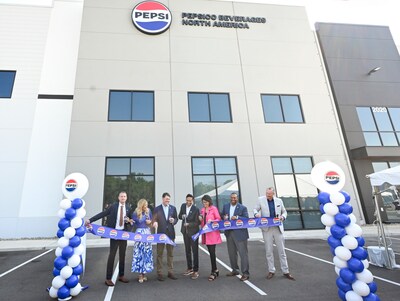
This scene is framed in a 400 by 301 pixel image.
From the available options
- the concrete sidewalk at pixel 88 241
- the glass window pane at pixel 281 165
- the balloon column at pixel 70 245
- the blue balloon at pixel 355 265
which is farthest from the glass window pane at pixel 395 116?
the balloon column at pixel 70 245

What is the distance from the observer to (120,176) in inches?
475

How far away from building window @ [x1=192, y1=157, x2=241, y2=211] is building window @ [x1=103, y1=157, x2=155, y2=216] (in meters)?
2.40

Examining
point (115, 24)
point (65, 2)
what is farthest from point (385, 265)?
point (65, 2)

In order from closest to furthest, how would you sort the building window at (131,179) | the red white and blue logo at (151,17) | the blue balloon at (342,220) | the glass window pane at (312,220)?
the blue balloon at (342,220), the building window at (131,179), the glass window pane at (312,220), the red white and blue logo at (151,17)

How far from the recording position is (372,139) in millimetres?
14672

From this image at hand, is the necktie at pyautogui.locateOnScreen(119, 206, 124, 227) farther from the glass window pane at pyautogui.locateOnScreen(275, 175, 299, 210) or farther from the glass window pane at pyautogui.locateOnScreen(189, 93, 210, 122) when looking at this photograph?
the glass window pane at pyautogui.locateOnScreen(275, 175, 299, 210)

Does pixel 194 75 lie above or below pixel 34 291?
above

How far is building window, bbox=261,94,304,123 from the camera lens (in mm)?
14230

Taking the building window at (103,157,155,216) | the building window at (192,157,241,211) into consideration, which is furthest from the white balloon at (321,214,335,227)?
the building window at (103,157,155,216)

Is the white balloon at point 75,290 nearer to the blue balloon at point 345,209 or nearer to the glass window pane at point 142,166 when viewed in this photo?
the blue balloon at point 345,209

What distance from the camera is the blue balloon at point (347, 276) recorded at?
385cm

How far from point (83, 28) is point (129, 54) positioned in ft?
10.8

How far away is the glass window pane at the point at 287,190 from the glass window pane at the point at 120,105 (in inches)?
367

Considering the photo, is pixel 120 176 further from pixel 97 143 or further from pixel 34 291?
pixel 34 291
